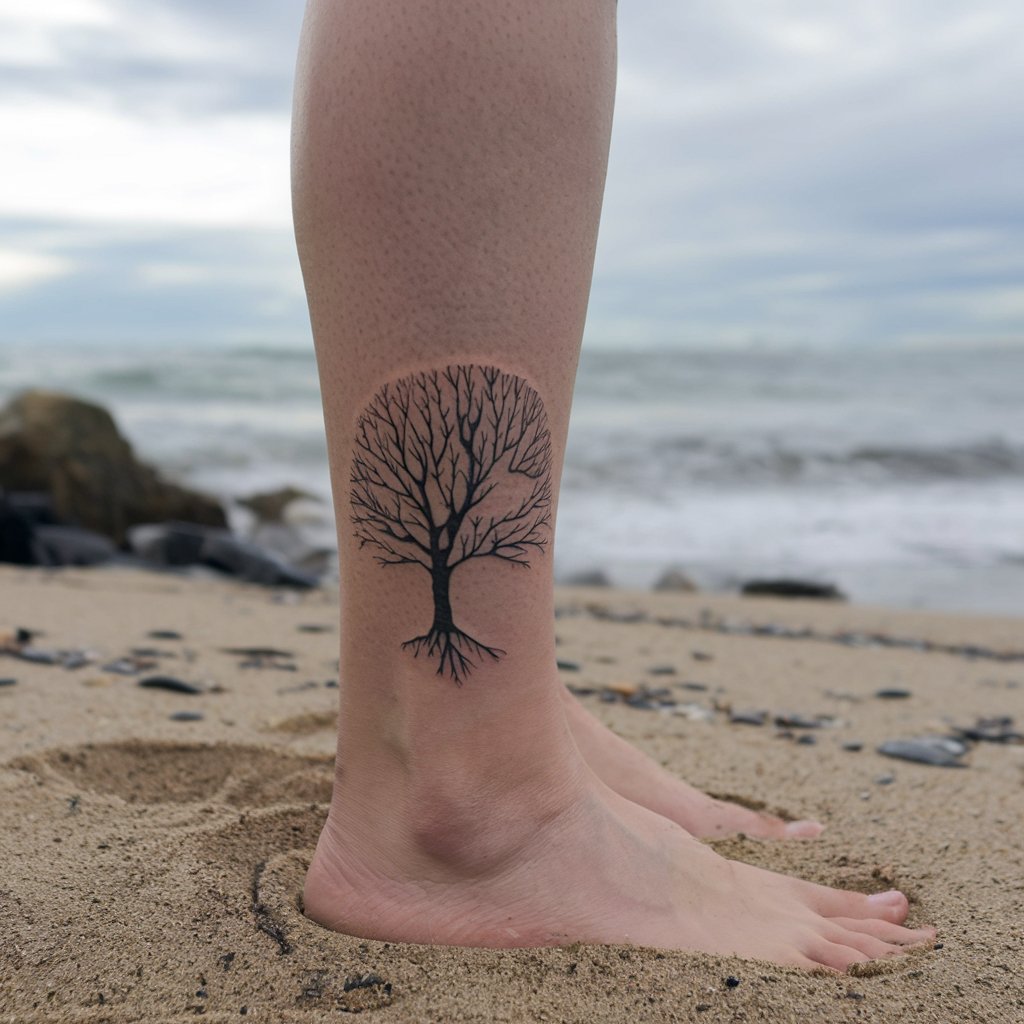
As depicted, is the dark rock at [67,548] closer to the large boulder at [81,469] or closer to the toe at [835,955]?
the large boulder at [81,469]

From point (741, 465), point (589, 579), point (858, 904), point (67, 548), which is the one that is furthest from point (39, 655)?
point (741, 465)

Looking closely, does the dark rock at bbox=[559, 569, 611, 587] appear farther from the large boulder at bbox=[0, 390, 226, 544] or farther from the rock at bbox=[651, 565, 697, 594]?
the large boulder at bbox=[0, 390, 226, 544]

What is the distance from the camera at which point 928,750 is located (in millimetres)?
2312

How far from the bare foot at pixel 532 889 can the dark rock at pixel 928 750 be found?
0.92 meters

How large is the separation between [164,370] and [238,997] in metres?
23.5

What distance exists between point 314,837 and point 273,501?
7907mm

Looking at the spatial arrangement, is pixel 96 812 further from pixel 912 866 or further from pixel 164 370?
pixel 164 370

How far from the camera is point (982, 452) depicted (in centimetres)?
1167

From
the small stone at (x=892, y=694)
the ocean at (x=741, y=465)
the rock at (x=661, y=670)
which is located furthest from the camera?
the ocean at (x=741, y=465)

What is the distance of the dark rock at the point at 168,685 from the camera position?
8.15 ft

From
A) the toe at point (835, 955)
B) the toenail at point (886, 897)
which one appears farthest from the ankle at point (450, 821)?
the toenail at point (886, 897)

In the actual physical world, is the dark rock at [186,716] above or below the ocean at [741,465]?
below

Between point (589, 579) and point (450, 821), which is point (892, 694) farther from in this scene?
point (589, 579)

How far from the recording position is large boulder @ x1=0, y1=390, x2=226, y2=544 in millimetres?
7297
